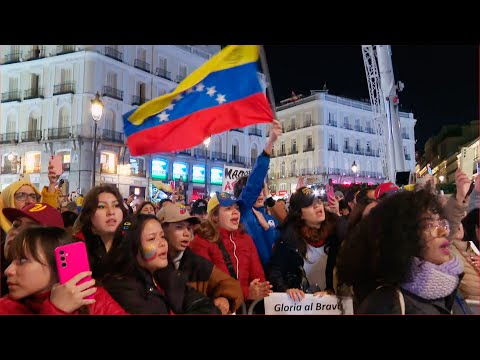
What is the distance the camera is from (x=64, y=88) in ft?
35.8

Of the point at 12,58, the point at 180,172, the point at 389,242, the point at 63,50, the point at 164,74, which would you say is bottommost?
the point at 389,242

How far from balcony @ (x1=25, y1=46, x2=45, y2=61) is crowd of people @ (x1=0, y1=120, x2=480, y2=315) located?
4.10 m

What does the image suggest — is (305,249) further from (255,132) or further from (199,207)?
(255,132)

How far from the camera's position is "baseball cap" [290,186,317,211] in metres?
4.56

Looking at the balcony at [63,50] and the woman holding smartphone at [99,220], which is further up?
the balcony at [63,50]

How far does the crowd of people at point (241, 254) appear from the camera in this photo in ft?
10.9

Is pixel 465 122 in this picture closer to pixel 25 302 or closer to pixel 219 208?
pixel 219 208

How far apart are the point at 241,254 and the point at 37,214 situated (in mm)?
1919

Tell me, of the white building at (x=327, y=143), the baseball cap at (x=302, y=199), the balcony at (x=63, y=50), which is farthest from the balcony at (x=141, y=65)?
the baseball cap at (x=302, y=199)

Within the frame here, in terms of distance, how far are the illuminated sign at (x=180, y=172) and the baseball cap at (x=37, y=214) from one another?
4760 mm

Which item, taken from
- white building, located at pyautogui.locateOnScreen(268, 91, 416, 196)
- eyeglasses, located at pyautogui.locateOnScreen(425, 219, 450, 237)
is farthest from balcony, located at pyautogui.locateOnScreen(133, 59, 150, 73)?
eyeglasses, located at pyautogui.locateOnScreen(425, 219, 450, 237)

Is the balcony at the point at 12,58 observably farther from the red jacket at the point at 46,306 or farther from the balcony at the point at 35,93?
the red jacket at the point at 46,306

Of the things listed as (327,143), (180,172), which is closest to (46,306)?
(180,172)

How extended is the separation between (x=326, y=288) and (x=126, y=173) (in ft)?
13.6
